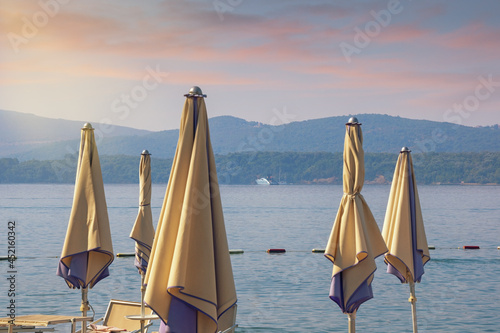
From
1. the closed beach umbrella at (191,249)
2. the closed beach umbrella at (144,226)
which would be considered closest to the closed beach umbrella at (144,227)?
the closed beach umbrella at (144,226)

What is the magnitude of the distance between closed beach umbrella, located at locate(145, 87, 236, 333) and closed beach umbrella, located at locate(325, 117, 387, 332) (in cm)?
278

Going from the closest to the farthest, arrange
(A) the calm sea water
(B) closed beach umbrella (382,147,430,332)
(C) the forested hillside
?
(B) closed beach umbrella (382,147,430,332)
(A) the calm sea water
(C) the forested hillside

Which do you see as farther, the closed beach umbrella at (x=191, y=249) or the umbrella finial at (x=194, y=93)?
the umbrella finial at (x=194, y=93)

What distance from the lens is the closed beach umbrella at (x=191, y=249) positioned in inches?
233

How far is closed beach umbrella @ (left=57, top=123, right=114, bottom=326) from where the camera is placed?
9.20 m

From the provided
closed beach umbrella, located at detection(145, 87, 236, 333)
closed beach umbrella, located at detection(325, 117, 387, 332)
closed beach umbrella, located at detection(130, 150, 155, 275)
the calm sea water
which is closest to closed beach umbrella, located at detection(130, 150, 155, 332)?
closed beach umbrella, located at detection(130, 150, 155, 275)

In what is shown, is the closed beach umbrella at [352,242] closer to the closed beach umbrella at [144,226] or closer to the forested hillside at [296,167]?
the closed beach umbrella at [144,226]

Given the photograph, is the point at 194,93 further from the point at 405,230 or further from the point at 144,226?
the point at 144,226

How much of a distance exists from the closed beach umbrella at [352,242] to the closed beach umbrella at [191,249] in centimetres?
278

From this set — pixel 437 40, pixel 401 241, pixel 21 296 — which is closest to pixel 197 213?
pixel 401 241

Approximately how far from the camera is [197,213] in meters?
6.00

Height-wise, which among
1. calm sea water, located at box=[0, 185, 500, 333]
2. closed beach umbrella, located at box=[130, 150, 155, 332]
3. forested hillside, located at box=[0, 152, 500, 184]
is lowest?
calm sea water, located at box=[0, 185, 500, 333]

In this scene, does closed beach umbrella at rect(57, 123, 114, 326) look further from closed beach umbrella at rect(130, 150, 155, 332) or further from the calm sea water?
the calm sea water

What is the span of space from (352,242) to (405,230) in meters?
1.73
